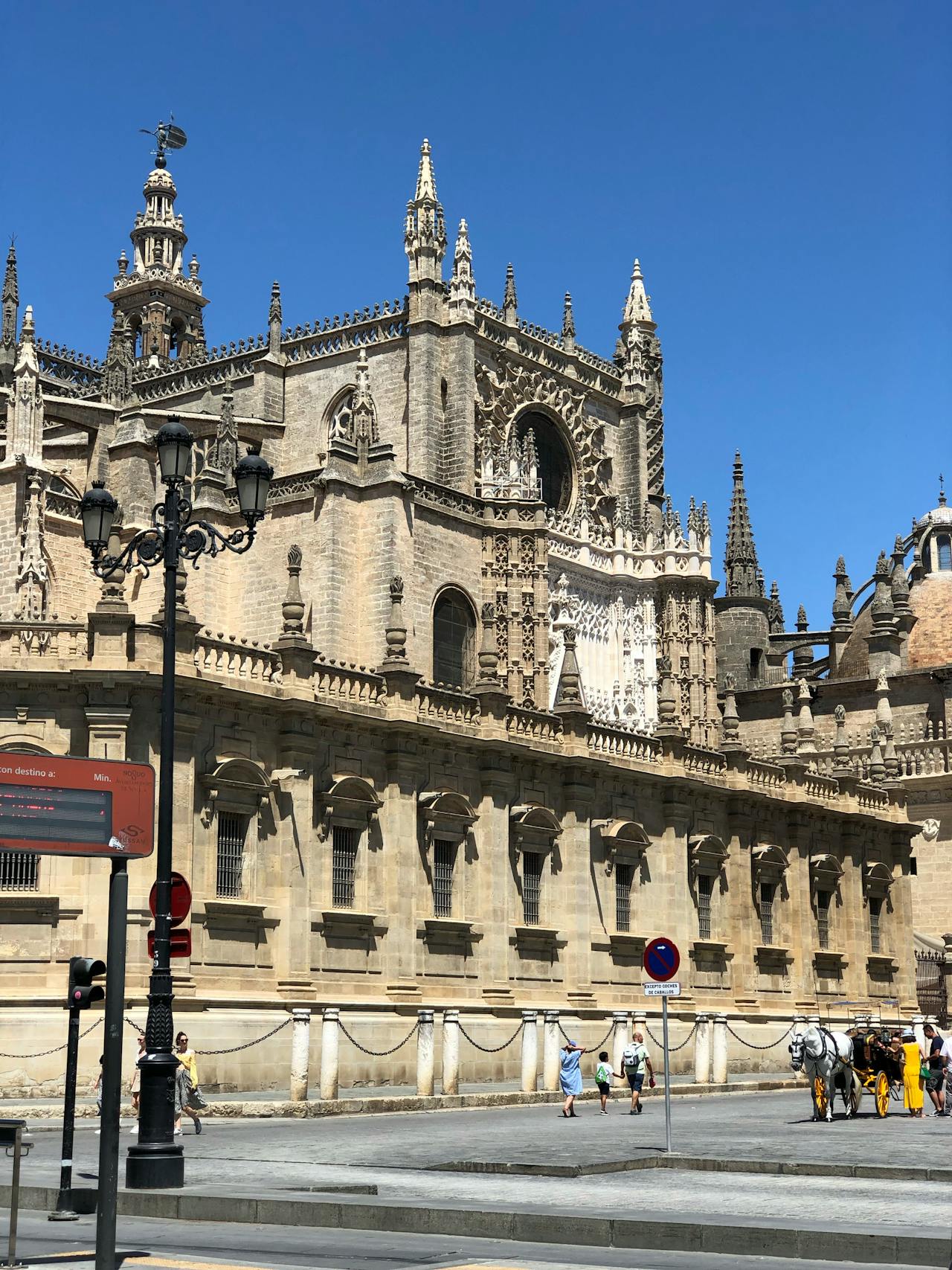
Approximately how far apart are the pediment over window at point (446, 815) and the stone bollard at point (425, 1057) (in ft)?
18.7

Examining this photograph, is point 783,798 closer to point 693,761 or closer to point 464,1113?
point 693,761

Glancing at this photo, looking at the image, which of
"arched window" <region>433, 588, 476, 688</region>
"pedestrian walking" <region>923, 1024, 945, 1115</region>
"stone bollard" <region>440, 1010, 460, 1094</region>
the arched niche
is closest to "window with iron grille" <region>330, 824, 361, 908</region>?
"stone bollard" <region>440, 1010, 460, 1094</region>

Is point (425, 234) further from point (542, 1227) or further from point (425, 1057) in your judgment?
point (542, 1227)

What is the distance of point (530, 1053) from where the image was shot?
27984 mm

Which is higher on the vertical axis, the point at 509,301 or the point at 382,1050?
the point at 509,301

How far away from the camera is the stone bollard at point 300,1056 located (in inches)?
949

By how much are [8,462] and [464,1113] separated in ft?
Answer: 68.9

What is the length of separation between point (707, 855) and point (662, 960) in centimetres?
1828

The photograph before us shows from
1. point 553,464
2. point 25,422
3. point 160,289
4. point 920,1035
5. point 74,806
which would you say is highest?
point 160,289

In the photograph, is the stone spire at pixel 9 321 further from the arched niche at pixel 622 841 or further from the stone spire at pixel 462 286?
the arched niche at pixel 622 841

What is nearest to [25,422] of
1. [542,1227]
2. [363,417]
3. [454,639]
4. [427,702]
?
[363,417]

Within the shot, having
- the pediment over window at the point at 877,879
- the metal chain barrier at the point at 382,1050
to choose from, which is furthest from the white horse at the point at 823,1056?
the pediment over window at the point at 877,879

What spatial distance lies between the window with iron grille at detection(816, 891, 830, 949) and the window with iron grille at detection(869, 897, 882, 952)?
228cm

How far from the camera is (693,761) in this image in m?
37.9
